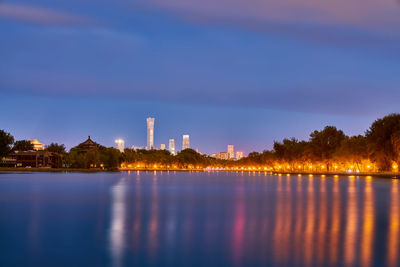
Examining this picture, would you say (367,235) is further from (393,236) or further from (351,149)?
(351,149)

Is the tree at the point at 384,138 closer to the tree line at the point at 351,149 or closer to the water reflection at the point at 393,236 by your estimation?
the tree line at the point at 351,149

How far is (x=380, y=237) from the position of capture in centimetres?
2092

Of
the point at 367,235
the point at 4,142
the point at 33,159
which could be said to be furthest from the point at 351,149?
the point at 33,159

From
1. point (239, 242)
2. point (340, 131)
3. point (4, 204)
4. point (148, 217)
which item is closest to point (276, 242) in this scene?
point (239, 242)

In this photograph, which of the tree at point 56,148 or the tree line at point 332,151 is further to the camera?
the tree at point 56,148

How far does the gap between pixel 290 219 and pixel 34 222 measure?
49.8ft

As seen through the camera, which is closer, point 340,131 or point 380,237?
point 380,237

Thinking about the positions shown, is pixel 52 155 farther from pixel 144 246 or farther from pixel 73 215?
pixel 144 246

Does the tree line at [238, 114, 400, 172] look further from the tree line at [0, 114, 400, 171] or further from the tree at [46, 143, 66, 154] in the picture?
the tree at [46, 143, 66, 154]

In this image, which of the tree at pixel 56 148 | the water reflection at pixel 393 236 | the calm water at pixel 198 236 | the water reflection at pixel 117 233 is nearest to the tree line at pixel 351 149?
the water reflection at pixel 393 236

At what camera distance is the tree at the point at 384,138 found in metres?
89.5

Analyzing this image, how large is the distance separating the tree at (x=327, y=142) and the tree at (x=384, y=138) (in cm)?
A: 3898

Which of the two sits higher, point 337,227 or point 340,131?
point 340,131

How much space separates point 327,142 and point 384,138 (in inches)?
1836
